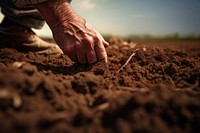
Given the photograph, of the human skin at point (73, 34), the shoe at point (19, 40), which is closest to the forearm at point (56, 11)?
the human skin at point (73, 34)

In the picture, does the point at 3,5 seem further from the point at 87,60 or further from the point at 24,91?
the point at 24,91

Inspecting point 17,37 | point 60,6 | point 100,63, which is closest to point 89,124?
point 100,63

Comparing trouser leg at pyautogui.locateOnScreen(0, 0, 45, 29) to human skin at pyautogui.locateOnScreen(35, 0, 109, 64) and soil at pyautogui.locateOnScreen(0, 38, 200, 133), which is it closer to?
human skin at pyautogui.locateOnScreen(35, 0, 109, 64)

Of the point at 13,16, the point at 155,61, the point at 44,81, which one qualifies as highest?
the point at 13,16

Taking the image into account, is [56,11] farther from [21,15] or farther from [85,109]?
[85,109]

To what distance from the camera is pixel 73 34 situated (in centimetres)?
174

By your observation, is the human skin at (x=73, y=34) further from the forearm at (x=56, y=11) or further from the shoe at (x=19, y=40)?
the shoe at (x=19, y=40)

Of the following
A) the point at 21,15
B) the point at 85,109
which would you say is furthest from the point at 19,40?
the point at 85,109

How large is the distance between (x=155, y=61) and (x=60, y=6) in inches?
33.7

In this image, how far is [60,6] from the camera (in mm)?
1782

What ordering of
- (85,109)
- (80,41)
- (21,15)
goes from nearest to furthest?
(85,109) → (80,41) → (21,15)

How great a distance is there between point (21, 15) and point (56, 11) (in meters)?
0.93

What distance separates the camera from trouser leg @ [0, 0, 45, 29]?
8.08ft

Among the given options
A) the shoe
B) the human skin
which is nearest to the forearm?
the human skin
